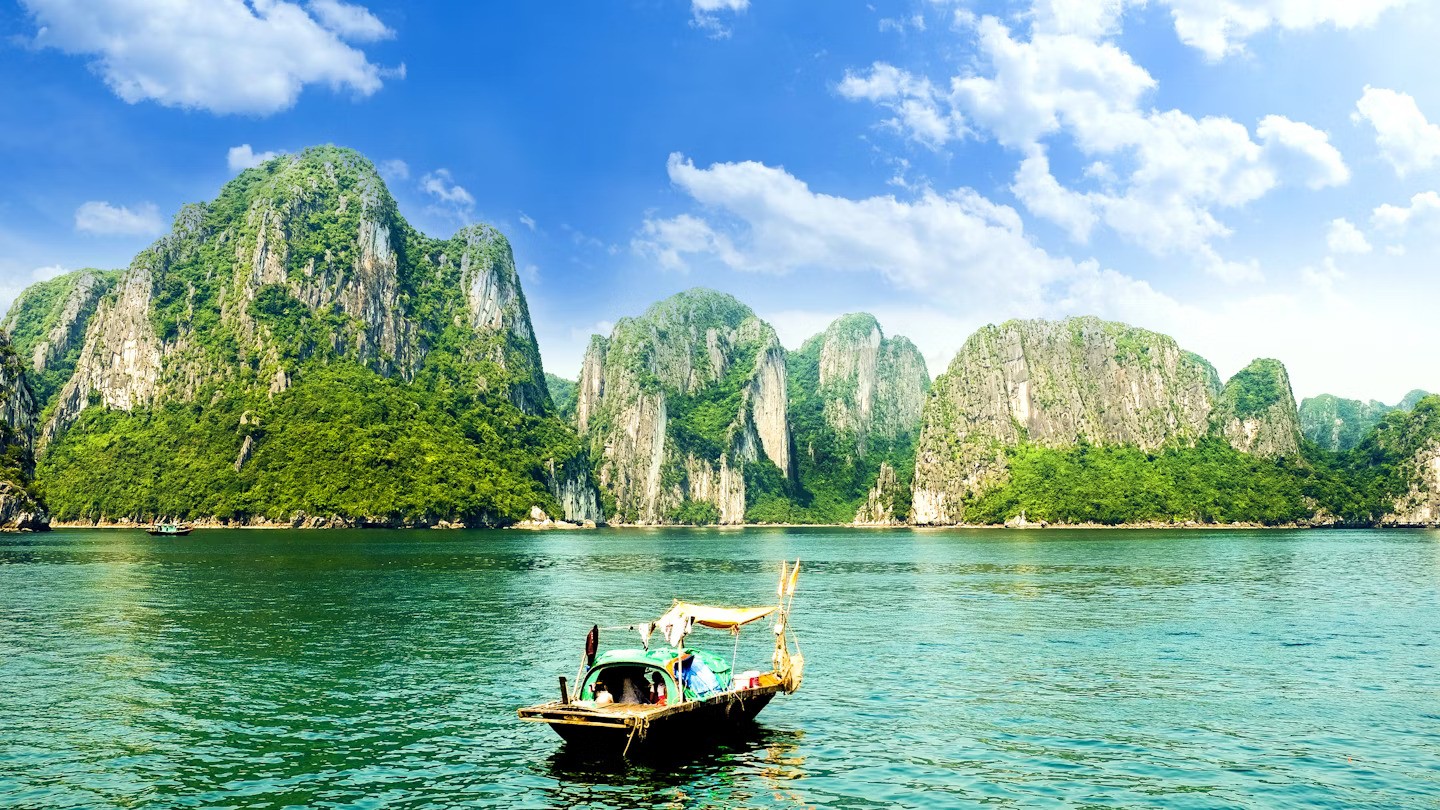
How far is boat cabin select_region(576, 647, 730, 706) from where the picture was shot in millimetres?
28891

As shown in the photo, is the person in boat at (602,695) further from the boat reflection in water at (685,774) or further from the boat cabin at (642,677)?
the boat reflection in water at (685,774)

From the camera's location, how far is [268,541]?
150 metres

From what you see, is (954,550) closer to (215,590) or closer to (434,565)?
(434,565)

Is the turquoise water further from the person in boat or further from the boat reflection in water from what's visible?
the person in boat

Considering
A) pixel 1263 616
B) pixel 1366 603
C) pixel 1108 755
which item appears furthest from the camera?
pixel 1366 603

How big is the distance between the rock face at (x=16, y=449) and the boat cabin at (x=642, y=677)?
174 metres

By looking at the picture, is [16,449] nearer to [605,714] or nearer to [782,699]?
[782,699]

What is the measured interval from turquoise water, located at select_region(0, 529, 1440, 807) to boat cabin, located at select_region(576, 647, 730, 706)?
1910 millimetres

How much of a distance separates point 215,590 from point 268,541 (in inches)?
3217

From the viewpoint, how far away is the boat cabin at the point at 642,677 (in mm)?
28891

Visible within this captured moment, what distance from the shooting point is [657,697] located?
95.7 ft

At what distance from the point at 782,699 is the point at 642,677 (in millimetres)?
8682

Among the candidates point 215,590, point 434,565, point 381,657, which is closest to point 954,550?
point 434,565

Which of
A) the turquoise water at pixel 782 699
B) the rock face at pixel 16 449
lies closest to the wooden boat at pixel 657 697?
the turquoise water at pixel 782 699
